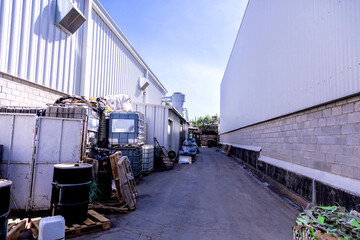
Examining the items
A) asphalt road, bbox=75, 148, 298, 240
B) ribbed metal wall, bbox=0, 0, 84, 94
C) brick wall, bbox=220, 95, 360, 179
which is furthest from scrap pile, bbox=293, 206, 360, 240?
ribbed metal wall, bbox=0, 0, 84, 94

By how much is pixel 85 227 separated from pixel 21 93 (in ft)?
16.5

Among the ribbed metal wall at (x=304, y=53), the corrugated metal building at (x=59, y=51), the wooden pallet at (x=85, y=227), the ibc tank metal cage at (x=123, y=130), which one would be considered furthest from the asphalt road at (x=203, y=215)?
the corrugated metal building at (x=59, y=51)

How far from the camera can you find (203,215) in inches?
193

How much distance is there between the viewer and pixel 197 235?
3871 mm

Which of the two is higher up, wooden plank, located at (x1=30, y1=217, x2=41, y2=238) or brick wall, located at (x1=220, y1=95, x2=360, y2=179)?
brick wall, located at (x1=220, y1=95, x2=360, y2=179)

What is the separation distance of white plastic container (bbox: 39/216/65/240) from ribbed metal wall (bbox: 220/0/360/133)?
18.5ft

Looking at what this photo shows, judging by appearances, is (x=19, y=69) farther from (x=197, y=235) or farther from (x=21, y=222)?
(x=197, y=235)

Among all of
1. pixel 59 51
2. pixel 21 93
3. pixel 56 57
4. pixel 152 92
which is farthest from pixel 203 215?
pixel 152 92

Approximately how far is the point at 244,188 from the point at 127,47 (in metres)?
12.7

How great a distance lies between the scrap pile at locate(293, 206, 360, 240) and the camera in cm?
220

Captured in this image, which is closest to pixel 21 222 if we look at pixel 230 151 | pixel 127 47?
pixel 127 47

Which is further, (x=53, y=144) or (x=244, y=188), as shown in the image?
(x=244, y=188)

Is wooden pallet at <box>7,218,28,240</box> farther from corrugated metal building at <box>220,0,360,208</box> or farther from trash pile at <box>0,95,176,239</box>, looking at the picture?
corrugated metal building at <box>220,0,360,208</box>

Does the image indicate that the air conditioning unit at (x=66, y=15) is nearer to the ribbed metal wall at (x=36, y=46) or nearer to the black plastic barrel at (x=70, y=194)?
the ribbed metal wall at (x=36, y=46)
